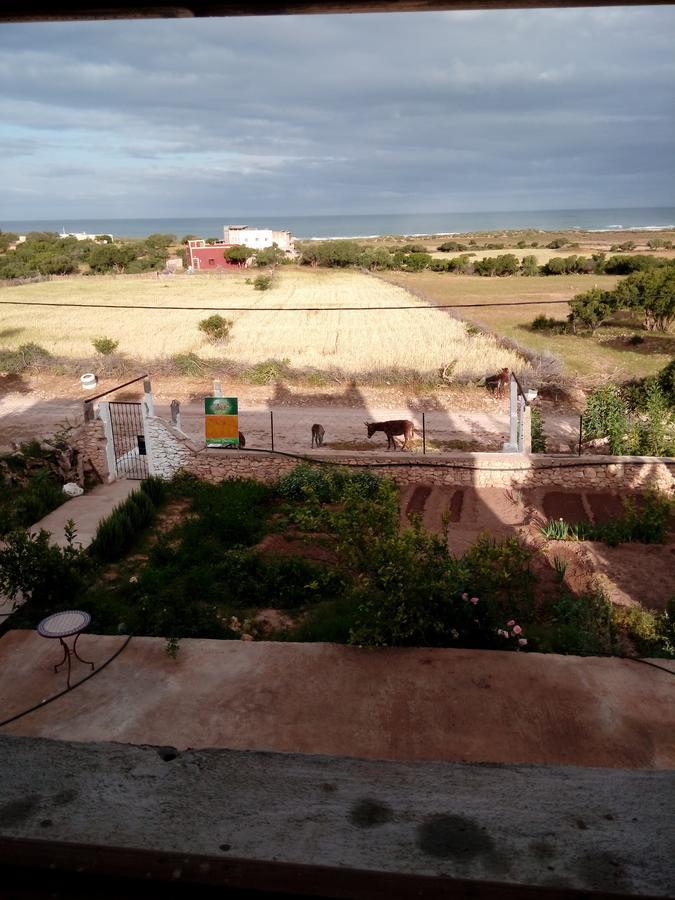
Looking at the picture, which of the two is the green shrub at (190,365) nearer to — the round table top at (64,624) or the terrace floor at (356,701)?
the terrace floor at (356,701)

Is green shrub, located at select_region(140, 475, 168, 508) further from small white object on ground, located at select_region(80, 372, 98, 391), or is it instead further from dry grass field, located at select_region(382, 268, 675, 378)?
dry grass field, located at select_region(382, 268, 675, 378)

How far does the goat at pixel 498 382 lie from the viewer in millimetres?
19672

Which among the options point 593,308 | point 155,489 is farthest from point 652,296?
point 155,489

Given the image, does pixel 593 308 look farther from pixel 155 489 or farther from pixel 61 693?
pixel 61 693

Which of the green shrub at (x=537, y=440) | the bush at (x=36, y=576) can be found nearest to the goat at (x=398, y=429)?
the green shrub at (x=537, y=440)

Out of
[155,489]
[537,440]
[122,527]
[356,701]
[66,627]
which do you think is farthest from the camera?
[537,440]

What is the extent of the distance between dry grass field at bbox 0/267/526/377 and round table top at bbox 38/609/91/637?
1684 cm

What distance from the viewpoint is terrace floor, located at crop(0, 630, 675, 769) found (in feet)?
17.9

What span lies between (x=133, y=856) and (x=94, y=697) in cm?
581

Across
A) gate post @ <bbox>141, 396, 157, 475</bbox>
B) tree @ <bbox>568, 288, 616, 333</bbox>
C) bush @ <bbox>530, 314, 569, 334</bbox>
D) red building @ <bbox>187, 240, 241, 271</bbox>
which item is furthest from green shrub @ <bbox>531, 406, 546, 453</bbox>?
red building @ <bbox>187, 240, 241, 271</bbox>

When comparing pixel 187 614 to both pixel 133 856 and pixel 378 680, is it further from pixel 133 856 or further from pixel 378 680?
pixel 133 856

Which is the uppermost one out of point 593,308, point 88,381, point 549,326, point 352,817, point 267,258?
point 352,817

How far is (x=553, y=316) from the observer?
115 feet

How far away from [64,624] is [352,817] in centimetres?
582
